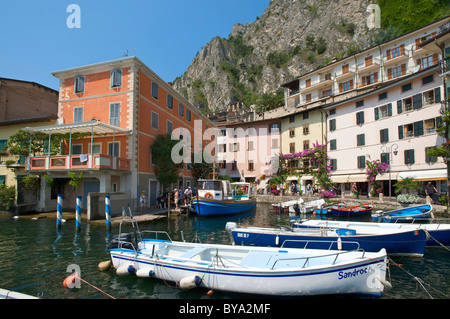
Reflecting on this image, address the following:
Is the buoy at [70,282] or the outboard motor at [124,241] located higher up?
the outboard motor at [124,241]


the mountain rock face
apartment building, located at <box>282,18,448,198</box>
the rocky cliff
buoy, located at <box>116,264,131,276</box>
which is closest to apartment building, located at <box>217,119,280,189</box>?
apartment building, located at <box>282,18,448,198</box>

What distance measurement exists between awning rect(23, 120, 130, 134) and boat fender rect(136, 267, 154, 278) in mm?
13541

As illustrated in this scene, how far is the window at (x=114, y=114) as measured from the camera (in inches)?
866

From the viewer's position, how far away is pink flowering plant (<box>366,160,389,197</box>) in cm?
2861

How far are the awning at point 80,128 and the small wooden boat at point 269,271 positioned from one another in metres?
13.1

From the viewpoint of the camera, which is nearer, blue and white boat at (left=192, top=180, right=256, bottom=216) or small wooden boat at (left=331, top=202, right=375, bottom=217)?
small wooden boat at (left=331, top=202, right=375, bottom=217)

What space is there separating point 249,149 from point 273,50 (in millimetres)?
82102

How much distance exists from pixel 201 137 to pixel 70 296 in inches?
1226

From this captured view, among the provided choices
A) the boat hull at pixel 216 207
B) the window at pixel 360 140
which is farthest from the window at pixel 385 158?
the boat hull at pixel 216 207

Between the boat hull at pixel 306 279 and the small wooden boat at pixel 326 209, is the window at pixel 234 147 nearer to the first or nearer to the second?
the small wooden boat at pixel 326 209

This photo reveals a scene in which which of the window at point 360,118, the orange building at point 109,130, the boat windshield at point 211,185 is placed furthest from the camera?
the window at point 360,118

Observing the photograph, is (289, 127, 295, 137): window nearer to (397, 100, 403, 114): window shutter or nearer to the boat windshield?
(397, 100, 403, 114): window shutter
